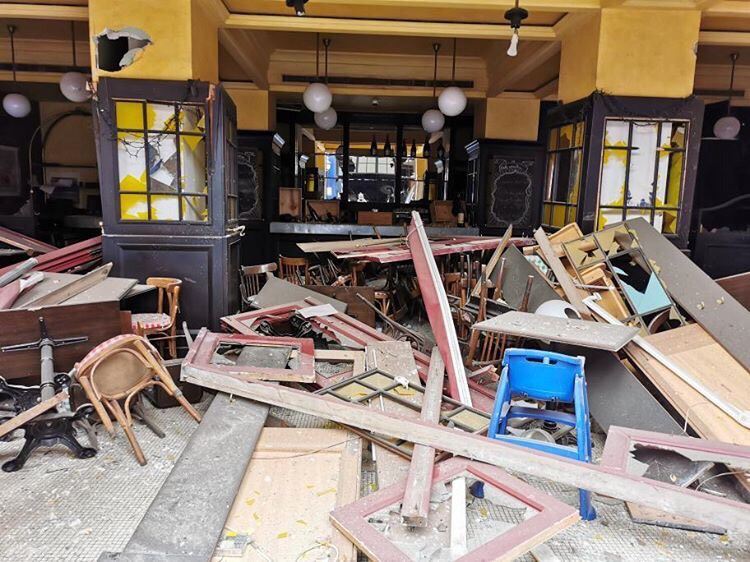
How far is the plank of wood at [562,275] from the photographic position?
4012mm

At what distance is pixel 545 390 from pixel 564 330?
0.61m

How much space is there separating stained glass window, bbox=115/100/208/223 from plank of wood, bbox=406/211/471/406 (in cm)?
202

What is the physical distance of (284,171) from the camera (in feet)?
35.8

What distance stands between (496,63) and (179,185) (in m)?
5.16

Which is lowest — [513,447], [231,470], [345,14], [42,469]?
[42,469]

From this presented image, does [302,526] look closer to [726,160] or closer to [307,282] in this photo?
[307,282]

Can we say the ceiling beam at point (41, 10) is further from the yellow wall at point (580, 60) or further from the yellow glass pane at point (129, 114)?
the yellow wall at point (580, 60)

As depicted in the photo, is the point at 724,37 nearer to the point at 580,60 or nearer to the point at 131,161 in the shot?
the point at 580,60

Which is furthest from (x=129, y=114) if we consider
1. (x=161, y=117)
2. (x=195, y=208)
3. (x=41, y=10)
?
(x=41, y=10)

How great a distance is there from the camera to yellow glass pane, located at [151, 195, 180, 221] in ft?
15.2

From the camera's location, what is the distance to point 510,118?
858cm

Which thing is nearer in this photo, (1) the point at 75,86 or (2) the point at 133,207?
(2) the point at 133,207

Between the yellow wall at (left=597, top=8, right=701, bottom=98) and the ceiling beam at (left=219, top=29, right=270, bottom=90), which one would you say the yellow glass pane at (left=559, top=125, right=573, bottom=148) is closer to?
the yellow wall at (left=597, top=8, right=701, bottom=98)

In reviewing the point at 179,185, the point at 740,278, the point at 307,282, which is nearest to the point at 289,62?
the point at 307,282
